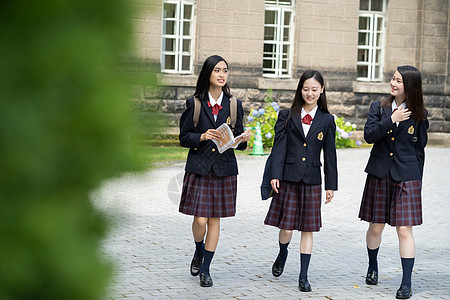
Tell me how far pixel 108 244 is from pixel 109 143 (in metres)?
0.16

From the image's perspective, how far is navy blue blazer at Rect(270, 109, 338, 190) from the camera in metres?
6.42

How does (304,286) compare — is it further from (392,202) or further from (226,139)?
(226,139)

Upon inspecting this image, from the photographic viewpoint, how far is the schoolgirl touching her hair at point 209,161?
647cm

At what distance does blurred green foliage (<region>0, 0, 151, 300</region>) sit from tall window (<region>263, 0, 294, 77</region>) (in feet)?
67.2

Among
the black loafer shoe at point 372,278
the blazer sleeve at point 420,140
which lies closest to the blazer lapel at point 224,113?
the blazer sleeve at point 420,140

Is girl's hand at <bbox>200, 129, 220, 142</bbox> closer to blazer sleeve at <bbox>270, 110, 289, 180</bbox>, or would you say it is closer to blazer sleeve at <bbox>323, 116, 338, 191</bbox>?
blazer sleeve at <bbox>270, 110, 289, 180</bbox>

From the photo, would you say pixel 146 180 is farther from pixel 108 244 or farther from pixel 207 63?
pixel 207 63

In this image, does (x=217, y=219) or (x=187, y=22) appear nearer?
(x=217, y=219)

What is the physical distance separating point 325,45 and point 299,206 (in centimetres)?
1520

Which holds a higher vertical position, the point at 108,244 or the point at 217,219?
the point at 108,244

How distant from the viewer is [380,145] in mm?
6500

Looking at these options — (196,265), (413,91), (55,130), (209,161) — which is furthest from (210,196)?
(55,130)

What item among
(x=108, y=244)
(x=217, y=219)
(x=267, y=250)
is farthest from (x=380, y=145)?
(x=108, y=244)

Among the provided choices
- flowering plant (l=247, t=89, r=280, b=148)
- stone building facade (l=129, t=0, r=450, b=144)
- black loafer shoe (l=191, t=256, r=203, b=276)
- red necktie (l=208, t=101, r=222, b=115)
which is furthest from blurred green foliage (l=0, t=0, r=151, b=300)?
stone building facade (l=129, t=0, r=450, b=144)
